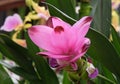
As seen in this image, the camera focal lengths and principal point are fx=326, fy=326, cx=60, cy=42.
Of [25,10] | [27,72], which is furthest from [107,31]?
[25,10]

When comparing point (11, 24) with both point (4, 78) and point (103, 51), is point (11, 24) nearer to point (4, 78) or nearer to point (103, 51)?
point (4, 78)

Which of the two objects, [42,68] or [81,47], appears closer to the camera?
[81,47]

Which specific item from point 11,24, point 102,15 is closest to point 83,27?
point 102,15

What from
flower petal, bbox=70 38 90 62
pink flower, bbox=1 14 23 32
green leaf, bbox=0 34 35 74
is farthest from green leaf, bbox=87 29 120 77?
pink flower, bbox=1 14 23 32

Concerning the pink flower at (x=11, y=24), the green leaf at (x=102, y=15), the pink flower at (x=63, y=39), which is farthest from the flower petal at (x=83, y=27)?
the pink flower at (x=11, y=24)

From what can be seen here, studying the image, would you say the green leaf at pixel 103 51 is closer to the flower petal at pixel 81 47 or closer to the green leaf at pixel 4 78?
the flower petal at pixel 81 47

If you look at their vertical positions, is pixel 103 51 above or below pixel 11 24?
above
